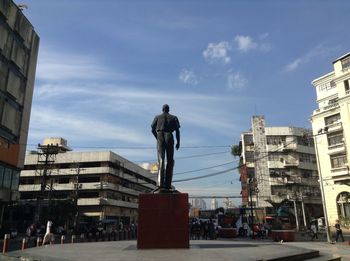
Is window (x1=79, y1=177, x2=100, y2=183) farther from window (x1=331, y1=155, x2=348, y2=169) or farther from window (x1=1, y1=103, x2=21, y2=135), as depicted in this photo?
window (x1=331, y1=155, x2=348, y2=169)

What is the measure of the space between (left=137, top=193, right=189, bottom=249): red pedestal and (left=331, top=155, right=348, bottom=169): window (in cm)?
3538

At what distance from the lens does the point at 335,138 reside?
143ft

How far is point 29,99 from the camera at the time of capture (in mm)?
43062

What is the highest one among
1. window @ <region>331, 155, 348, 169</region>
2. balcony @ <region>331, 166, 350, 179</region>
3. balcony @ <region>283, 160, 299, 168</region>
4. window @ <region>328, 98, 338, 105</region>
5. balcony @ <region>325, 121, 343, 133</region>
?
window @ <region>328, 98, 338, 105</region>

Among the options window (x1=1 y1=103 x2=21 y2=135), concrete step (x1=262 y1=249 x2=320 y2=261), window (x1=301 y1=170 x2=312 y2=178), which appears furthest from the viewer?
window (x1=301 y1=170 x2=312 y2=178)

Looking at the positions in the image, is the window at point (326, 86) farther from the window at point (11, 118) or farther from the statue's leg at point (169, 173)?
the statue's leg at point (169, 173)

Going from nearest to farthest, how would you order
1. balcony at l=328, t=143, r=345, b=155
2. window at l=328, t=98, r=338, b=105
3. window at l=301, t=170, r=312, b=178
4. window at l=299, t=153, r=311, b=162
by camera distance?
balcony at l=328, t=143, r=345, b=155 < window at l=328, t=98, r=338, b=105 < window at l=301, t=170, r=312, b=178 < window at l=299, t=153, r=311, b=162

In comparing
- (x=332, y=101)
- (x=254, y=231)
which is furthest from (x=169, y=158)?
(x=332, y=101)

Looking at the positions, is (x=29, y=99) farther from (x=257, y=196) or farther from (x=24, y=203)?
(x=257, y=196)

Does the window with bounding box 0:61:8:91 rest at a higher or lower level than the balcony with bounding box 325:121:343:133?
higher

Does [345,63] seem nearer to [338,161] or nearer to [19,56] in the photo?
[338,161]

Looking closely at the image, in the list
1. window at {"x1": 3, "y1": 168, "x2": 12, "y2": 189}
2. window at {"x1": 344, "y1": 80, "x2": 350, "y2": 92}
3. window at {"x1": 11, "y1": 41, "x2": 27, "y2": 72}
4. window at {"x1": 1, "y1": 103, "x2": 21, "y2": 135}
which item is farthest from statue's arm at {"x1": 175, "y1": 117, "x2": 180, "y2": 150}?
window at {"x1": 344, "y1": 80, "x2": 350, "y2": 92}

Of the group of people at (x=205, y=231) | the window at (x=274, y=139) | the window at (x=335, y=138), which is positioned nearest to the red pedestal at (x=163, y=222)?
the group of people at (x=205, y=231)

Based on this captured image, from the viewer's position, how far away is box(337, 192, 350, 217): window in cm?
A: 4142
